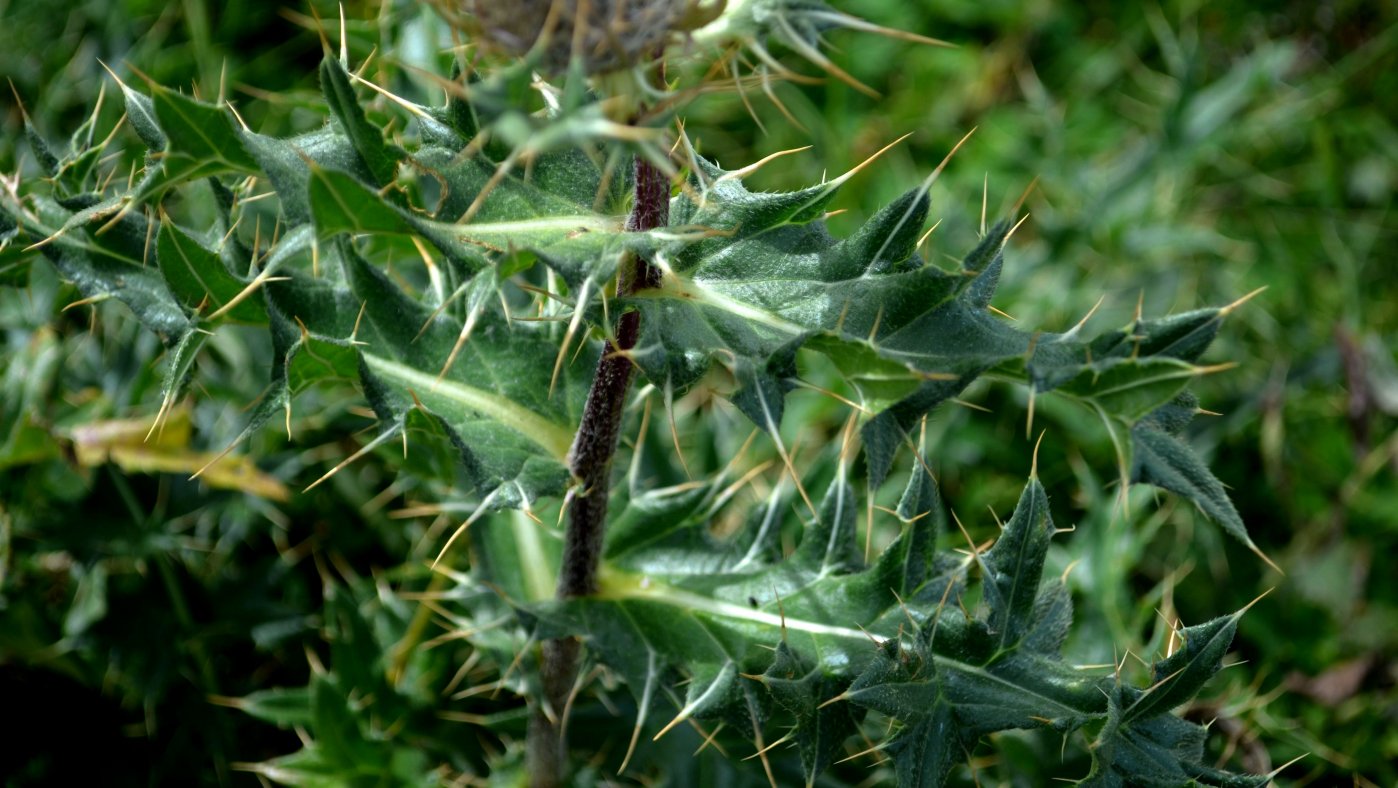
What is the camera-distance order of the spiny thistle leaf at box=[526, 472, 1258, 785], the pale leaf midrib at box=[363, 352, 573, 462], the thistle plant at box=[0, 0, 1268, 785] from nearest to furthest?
1. the thistle plant at box=[0, 0, 1268, 785]
2. the spiny thistle leaf at box=[526, 472, 1258, 785]
3. the pale leaf midrib at box=[363, 352, 573, 462]

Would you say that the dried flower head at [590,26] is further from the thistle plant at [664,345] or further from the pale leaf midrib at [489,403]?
the pale leaf midrib at [489,403]

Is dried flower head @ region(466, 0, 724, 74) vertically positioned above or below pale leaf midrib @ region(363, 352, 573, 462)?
above

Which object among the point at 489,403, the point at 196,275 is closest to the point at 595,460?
the point at 489,403

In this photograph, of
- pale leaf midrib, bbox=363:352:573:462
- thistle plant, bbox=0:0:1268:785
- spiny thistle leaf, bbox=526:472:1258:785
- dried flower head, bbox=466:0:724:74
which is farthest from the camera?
pale leaf midrib, bbox=363:352:573:462

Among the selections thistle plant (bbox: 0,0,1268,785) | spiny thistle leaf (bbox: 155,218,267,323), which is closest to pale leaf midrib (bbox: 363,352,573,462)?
thistle plant (bbox: 0,0,1268,785)

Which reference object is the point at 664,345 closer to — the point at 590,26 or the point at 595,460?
the point at 595,460

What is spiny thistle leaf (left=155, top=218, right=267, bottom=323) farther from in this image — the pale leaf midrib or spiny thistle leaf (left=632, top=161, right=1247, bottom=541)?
spiny thistle leaf (left=632, top=161, right=1247, bottom=541)

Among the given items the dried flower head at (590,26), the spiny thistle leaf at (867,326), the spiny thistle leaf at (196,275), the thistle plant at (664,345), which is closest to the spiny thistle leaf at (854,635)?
the thistle plant at (664,345)
